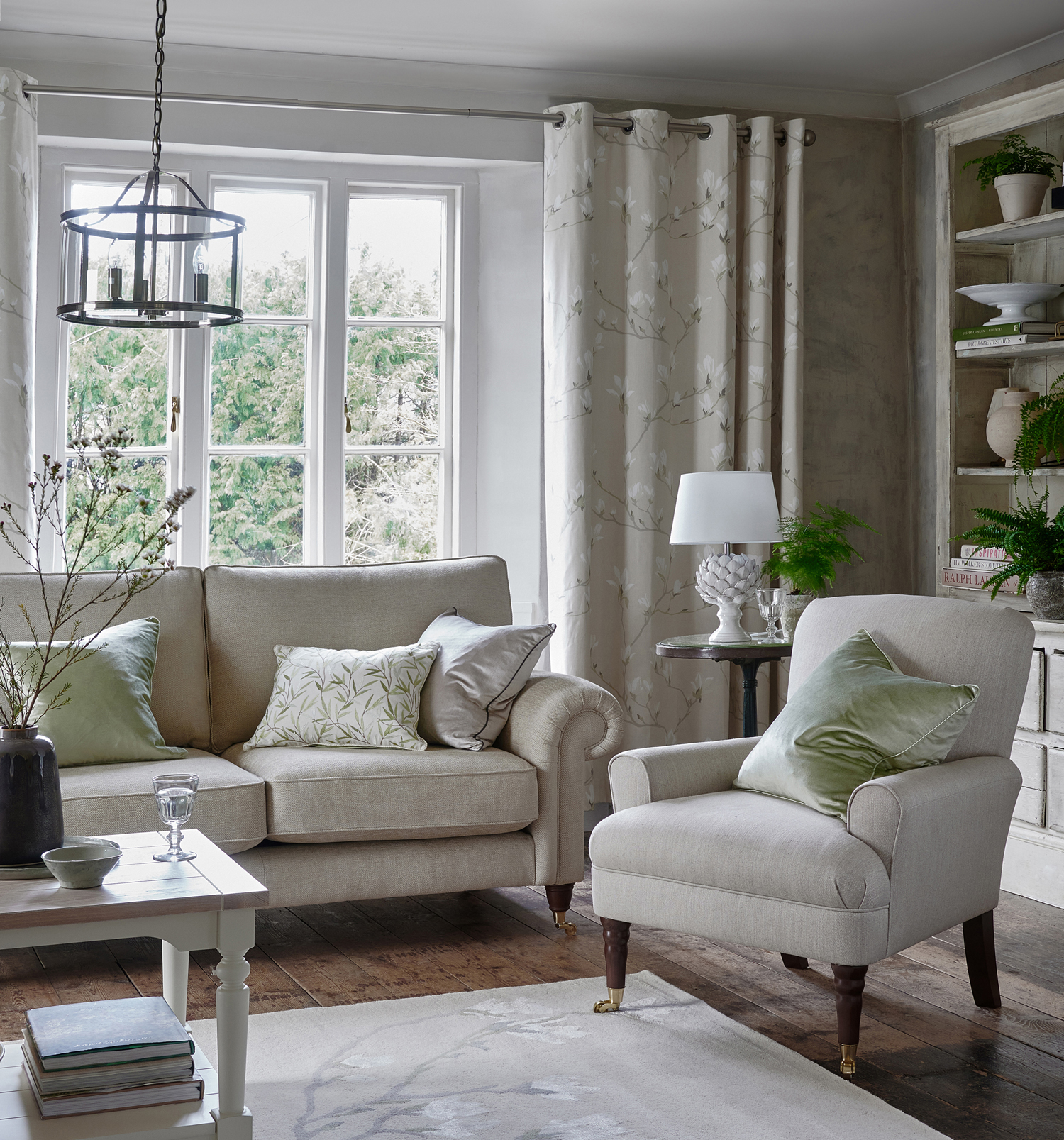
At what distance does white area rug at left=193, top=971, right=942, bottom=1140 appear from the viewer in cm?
227

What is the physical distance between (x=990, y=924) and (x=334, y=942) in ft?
5.22

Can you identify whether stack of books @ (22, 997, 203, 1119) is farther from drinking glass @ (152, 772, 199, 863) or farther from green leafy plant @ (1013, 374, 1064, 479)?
green leafy plant @ (1013, 374, 1064, 479)

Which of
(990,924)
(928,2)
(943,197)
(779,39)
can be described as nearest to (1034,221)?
(943,197)

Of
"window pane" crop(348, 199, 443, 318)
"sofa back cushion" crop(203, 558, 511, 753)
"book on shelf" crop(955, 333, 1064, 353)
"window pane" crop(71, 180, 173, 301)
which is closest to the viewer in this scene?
"window pane" crop(71, 180, 173, 301)

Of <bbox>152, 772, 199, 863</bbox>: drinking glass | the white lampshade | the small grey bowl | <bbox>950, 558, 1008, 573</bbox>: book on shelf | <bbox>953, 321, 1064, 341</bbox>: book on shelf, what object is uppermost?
<bbox>953, 321, 1064, 341</bbox>: book on shelf

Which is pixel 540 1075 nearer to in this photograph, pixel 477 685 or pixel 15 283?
pixel 477 685

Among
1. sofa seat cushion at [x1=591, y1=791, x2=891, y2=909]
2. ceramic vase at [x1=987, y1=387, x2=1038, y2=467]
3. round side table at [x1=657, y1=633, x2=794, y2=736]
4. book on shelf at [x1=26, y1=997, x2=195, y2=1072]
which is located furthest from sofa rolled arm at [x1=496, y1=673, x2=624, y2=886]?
ceramic vase at [x1=987, y1=387, x2=1038, y2=467]

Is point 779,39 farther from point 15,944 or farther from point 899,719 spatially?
point 15,944

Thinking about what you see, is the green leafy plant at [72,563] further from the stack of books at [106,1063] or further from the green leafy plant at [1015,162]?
the green leafy plant at [1015,162]

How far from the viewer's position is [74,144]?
4242mm

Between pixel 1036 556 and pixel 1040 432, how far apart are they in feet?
1.39

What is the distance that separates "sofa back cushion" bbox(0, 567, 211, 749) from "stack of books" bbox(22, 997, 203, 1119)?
1.54 metres

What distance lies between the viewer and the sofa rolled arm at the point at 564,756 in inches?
135

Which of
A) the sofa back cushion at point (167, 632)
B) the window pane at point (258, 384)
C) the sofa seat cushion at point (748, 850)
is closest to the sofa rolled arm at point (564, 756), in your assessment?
the sofa seat cushion at point (748, 850)
